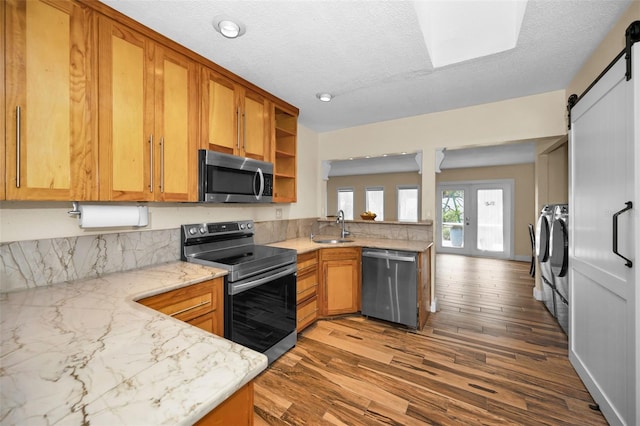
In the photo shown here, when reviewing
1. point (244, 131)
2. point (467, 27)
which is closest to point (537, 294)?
point (467, 27)

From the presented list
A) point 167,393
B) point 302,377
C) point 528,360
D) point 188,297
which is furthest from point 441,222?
point 167,393

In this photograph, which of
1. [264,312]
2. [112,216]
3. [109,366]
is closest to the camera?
[109,366]

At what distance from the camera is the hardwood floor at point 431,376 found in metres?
1.68

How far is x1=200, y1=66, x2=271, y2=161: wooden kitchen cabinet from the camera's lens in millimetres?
2080

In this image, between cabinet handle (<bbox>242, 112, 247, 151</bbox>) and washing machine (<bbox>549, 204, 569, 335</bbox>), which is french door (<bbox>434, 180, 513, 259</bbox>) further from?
cabinet handle (<bbox>242, 112, 247, 151</bbox>)

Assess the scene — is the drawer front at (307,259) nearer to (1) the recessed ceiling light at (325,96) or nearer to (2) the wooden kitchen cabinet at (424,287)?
(2) the wooden kitchen cabinet at (424,287)

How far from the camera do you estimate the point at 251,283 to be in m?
1.96

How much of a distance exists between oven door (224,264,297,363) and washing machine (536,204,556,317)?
2765 millimetres

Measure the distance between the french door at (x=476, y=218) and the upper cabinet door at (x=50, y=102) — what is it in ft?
25.2

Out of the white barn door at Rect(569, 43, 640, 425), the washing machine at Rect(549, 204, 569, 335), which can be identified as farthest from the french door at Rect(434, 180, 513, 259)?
the white barn door at Rect(569, 43, 640, 425)

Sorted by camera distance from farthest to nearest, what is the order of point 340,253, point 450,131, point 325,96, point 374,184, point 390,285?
point 374,184 < point 450,131 < point 340,253 < point 390,285 < point 325,96

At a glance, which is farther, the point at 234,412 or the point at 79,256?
the point at 79,256

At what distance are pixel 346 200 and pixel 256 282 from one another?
23.7 ft

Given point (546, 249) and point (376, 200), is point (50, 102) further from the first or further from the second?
point (376, 200)
